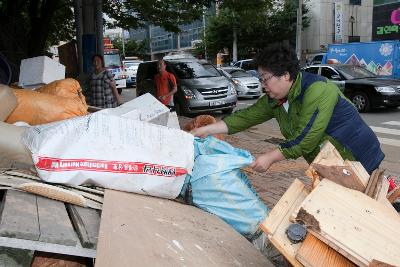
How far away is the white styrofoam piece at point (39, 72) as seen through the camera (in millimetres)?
5305

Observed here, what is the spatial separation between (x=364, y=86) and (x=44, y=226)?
40.0ft

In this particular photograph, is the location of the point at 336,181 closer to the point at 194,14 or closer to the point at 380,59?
the point at 194,14

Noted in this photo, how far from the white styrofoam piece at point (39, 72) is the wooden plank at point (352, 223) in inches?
A: 164

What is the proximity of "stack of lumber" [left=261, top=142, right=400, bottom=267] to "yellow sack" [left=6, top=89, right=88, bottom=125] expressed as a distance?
252cm

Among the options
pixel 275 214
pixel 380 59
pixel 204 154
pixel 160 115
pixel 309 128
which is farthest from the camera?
pixel 380 59

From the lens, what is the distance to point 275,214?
198 centimetres

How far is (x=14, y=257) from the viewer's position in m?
1.95

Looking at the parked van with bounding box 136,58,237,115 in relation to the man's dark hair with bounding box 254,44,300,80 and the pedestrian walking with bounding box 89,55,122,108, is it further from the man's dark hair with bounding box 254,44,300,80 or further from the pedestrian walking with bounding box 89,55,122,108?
the man's dark hair with bounding box 254,44,300,80

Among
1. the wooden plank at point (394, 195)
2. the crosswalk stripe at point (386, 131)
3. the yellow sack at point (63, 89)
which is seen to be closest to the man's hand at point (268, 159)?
the wooden plank at point (394, 195)

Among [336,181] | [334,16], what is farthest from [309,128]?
[334,16]

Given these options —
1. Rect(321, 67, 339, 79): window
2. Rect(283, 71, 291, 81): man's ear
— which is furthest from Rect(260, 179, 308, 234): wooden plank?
Rect(321, 67, 339, 79): window

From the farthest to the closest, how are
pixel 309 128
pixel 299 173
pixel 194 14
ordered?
pixel 194 14
pixel 299 173
pixel 309 128

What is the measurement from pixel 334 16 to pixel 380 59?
70.6 feet

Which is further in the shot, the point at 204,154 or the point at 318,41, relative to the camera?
the point at 318,41
